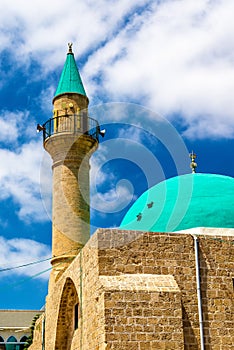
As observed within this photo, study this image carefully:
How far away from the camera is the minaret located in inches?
561

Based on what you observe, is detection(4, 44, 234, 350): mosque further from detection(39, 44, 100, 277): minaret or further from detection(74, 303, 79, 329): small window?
detection(39, 44, 100, 277): minaret

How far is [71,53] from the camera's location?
1669 cm

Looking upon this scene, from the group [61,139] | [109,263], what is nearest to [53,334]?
[109,263]

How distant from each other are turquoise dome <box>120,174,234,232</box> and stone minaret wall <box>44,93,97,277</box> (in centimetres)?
163

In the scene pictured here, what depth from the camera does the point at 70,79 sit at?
15969 millimetres

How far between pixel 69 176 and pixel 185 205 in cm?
405

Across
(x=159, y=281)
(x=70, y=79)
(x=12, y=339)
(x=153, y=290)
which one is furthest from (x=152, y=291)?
(x=12, y=339)

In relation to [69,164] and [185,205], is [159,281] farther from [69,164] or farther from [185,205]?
[69,164]

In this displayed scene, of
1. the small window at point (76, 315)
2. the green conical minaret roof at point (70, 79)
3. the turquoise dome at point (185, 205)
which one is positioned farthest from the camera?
the green conical minaret roof at point (70, 79)

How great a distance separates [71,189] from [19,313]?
12.0 metres

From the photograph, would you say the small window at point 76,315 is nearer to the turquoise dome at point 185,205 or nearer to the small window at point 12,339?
the turquoise dome at point 185,205

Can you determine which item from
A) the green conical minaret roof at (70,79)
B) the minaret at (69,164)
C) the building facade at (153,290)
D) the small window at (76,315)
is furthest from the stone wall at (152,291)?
the green conical minaret roof at (70,79)

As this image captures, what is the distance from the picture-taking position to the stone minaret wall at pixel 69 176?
14.2 m

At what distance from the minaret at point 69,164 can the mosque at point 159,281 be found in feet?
6.73
